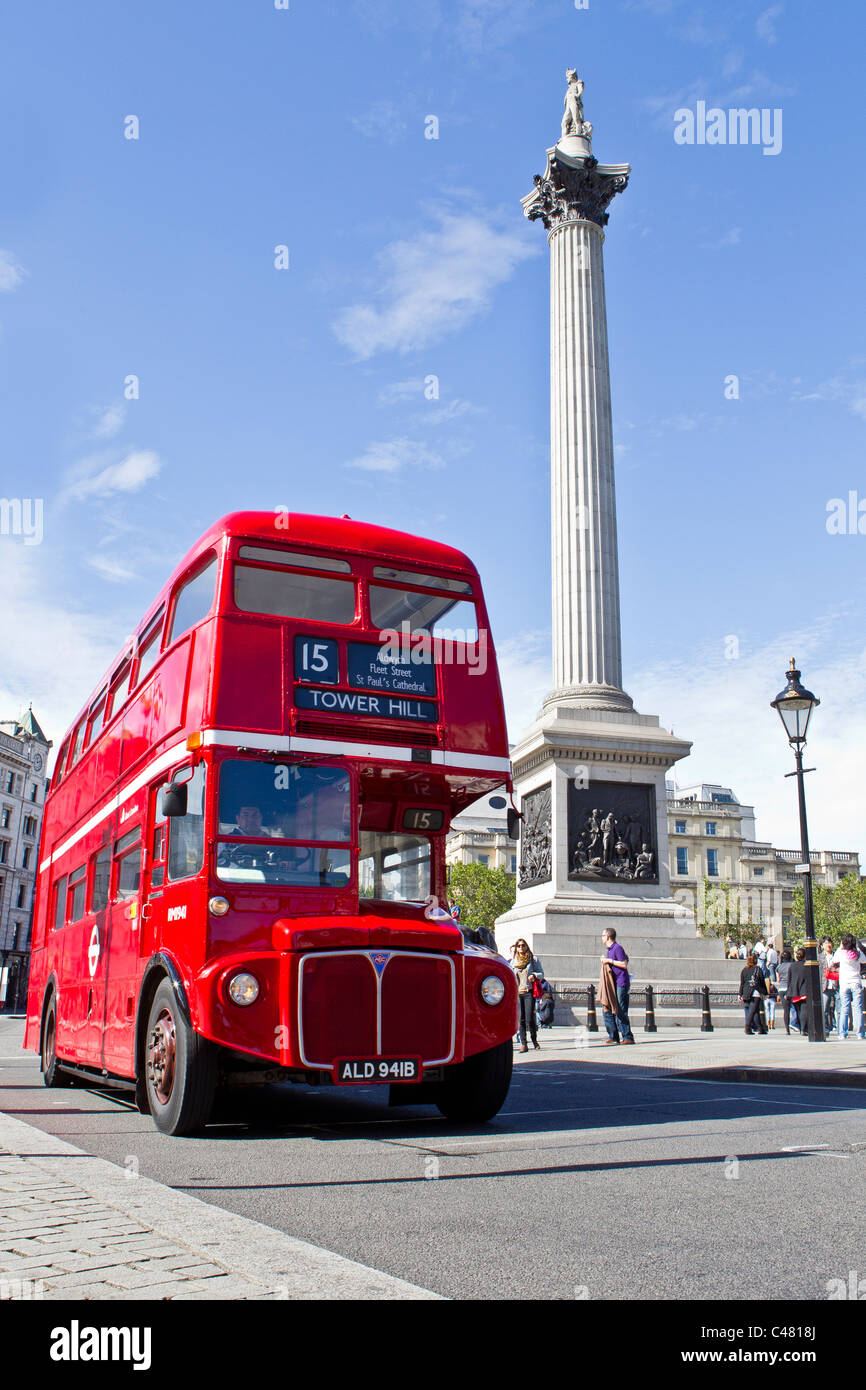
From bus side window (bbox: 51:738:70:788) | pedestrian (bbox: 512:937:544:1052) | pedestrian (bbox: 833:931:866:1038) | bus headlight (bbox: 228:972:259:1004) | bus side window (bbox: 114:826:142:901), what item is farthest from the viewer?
pedestrian (bbox: 833:931:866:1038)

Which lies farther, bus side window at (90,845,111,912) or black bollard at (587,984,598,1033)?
black bollard at (587,984,598,1033)

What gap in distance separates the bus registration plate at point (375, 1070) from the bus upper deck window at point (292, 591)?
3.24 m

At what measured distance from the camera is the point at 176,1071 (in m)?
8.11

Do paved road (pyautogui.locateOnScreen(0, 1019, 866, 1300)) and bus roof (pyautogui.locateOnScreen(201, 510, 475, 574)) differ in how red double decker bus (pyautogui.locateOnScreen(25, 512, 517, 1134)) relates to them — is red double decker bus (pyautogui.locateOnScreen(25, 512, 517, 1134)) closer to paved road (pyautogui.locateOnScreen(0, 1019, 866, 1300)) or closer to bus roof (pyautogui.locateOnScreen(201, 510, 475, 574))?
bus roof (pyautogui.locateOnScreen(201, 510, 475, 574))

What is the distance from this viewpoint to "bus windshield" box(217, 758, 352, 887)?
26.9 ft

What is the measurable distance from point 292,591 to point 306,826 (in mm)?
1814

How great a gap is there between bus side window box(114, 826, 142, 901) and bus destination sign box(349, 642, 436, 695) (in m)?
2.45

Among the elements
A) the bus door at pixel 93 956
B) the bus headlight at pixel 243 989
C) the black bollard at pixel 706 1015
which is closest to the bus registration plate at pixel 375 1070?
the bus headlight at pixel 243 989

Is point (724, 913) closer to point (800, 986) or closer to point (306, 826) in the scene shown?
point (800, 986)

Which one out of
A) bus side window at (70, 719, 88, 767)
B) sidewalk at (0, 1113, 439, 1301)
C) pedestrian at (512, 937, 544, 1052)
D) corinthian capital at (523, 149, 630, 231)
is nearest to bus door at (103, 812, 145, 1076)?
bus side window at (70, 719, 88, 767)
